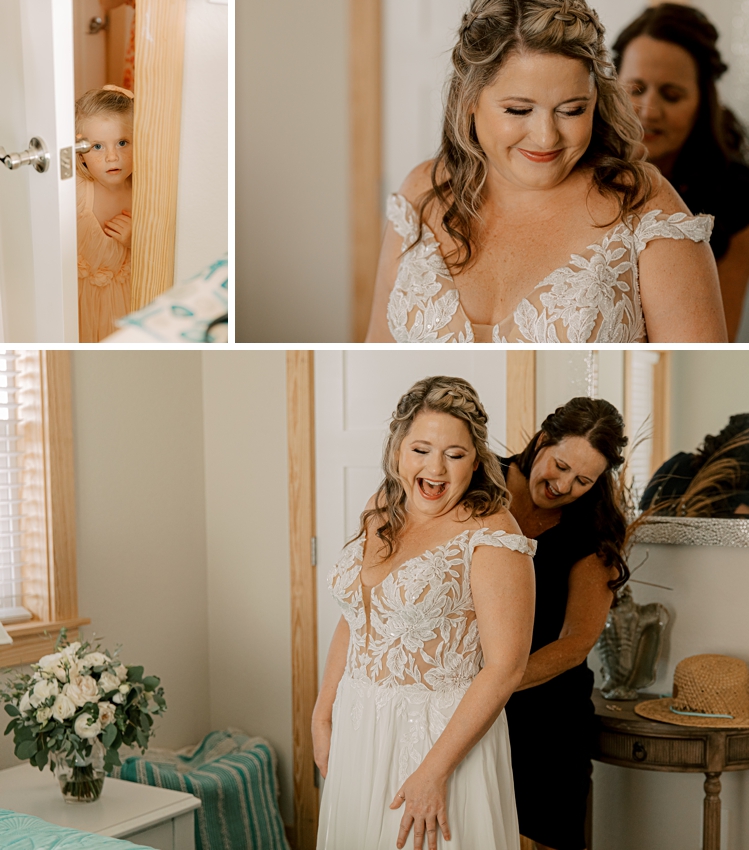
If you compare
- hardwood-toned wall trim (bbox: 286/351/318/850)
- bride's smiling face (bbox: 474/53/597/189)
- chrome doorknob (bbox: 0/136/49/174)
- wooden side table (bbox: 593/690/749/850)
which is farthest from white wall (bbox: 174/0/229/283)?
wooden side table (bbox: 593/690/749/850)

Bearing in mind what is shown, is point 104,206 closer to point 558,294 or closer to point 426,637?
point 558,294

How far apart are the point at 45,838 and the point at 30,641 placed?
3.08 feet

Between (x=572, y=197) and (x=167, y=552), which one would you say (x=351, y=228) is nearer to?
(x=572, y=197)

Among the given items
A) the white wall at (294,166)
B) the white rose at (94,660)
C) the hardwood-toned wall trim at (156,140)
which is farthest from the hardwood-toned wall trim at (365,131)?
the white rose at (94,660)

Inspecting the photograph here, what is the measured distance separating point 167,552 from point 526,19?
190 centimetres

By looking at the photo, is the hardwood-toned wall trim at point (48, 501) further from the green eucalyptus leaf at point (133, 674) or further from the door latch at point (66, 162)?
the door latch at point (66, 162)

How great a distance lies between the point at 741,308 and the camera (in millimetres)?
1678

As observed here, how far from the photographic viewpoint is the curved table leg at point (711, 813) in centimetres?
198

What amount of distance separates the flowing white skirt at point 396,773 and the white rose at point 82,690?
56 centimetres

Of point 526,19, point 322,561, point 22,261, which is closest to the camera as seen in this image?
point 526,19

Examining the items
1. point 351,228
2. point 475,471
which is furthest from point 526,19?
point 475,471

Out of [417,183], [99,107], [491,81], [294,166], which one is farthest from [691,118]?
[99,107]

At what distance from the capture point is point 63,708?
200 centimetres

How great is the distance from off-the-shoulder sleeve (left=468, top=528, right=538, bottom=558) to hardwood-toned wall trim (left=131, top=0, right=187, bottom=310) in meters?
0.81
